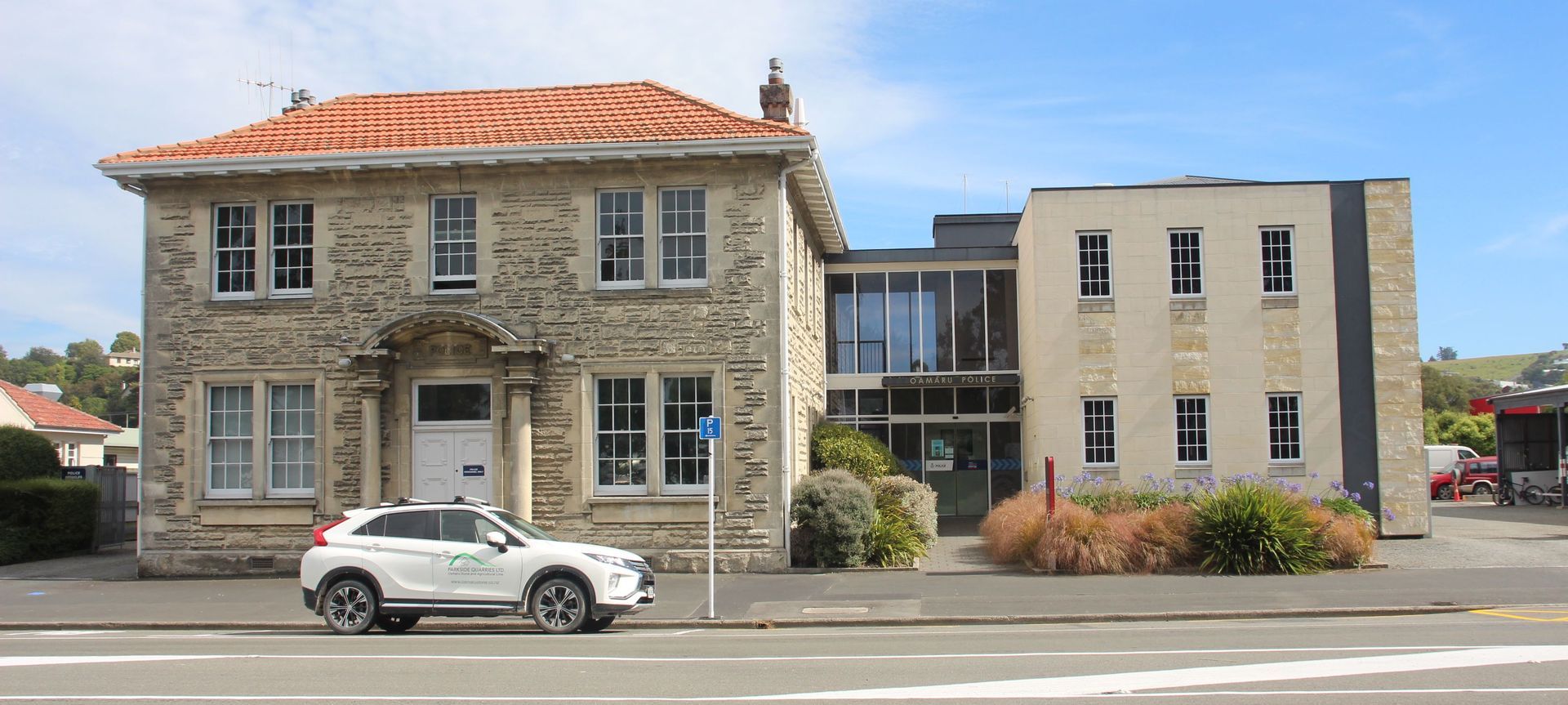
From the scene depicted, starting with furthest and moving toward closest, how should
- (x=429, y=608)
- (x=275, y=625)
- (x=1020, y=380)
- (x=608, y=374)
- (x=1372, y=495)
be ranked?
(x=1020, y=380)
(x=1372, y=495)
(x=608, y=374)
(x=275, y=625)
(x=429, y=608)

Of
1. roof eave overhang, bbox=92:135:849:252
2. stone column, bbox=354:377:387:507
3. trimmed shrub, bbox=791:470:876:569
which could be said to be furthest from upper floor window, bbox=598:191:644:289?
trimmed shrub, bbox=791:470:876:569

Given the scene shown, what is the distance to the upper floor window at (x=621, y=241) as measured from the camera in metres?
19.5

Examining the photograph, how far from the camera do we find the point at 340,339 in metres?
19.7

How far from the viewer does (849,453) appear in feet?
72.6

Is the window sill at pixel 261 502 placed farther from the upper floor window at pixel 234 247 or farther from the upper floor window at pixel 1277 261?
the upper floor window at pixel 1277 261

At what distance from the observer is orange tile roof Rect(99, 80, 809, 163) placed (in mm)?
Result: 19375

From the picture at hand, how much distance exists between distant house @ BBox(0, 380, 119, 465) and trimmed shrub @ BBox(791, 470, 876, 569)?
2743 cm

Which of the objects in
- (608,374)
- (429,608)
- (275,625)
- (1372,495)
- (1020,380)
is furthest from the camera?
(1020,380)

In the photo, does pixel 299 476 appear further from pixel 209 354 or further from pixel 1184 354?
pixel 1184 354

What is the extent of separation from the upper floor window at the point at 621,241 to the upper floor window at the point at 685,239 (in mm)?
371

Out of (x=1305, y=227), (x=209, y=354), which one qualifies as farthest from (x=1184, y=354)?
(x=209, y=354)

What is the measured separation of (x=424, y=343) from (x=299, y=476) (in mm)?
3074

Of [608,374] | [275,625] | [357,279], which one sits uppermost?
[357,279]

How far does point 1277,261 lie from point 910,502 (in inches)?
377
